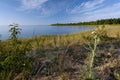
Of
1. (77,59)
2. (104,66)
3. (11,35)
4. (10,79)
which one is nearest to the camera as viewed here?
(10,79)

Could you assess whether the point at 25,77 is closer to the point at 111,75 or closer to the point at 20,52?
the point at 20,52

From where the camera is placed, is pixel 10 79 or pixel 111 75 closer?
pixel 10 79

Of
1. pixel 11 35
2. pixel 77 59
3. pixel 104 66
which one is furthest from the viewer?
pixel 77 59

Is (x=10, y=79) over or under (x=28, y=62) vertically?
under

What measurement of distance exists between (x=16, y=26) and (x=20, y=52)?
0.53 metres

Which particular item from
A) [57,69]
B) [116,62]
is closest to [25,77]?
[57,69]

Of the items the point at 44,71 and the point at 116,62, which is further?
the point at 116,62

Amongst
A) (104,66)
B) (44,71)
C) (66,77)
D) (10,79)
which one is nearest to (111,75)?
(104,66)

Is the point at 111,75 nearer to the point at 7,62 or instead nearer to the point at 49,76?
the point at 49,76

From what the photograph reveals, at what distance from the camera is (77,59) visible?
5.68 metres

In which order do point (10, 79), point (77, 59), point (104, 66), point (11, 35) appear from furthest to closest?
point (77, 59) < point (104, 66) < point (11, 35) < point (10, 79)

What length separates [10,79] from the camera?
4.40 metres

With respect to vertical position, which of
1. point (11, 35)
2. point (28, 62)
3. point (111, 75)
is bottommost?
point (111, 75)

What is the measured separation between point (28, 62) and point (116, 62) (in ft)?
6.79
